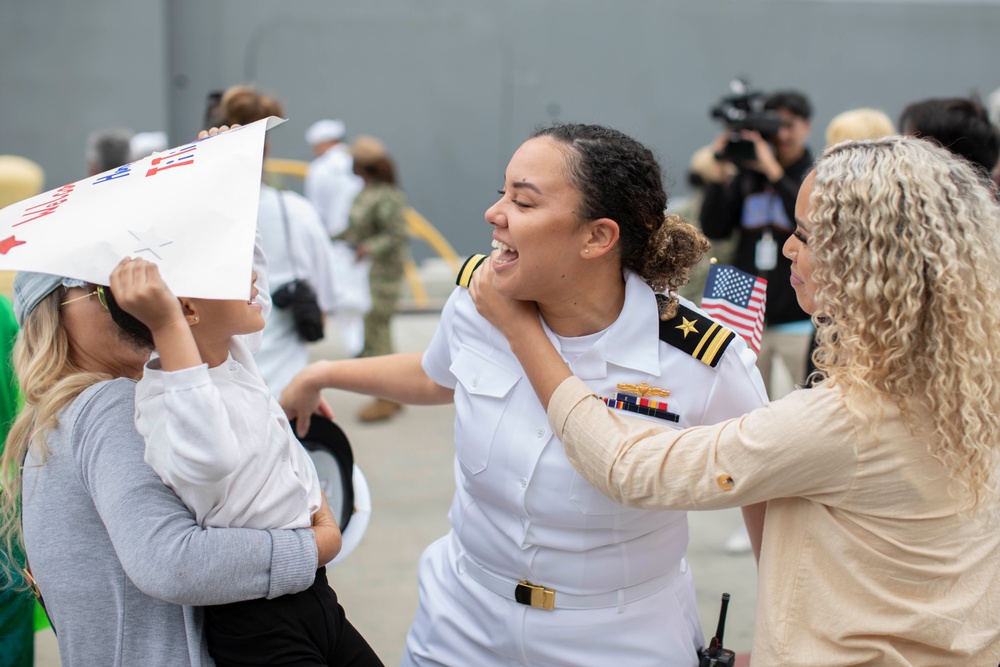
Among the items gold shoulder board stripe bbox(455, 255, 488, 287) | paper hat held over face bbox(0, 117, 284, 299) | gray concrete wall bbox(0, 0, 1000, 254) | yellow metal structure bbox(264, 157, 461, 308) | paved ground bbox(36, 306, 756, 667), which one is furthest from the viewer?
yellow metal structure bbox(264, 157, 461, 308)

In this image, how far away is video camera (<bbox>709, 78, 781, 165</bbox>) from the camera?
182 inches

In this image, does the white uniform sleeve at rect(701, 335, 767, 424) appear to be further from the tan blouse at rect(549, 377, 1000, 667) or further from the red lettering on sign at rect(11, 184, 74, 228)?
the red lettering on sign at rect(11, 184, 74, 228)

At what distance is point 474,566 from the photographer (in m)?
1.79

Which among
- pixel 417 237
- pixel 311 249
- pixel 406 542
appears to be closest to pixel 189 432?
pixel 311 249

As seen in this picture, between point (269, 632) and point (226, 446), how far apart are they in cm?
34

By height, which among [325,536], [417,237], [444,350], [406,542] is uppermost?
[444,350]

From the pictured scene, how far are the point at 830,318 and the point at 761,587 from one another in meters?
0.44

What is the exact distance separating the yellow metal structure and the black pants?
8.06 metres

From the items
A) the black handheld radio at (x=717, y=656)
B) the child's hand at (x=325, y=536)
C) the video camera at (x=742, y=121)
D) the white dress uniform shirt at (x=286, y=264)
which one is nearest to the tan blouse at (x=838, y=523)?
the black handheld radio at (x=717, y=656)

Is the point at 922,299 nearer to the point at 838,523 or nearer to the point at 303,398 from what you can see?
the point at 838,523

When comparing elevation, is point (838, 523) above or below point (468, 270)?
below

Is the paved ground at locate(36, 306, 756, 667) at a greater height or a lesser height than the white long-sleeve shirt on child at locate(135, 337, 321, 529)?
lesser

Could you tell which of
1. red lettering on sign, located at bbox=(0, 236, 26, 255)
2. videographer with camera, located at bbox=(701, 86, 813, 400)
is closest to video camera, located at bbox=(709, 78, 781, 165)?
videographer with camera, located at bbox=(701, 86, 813, 400)

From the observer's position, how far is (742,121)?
4695 millimetres
